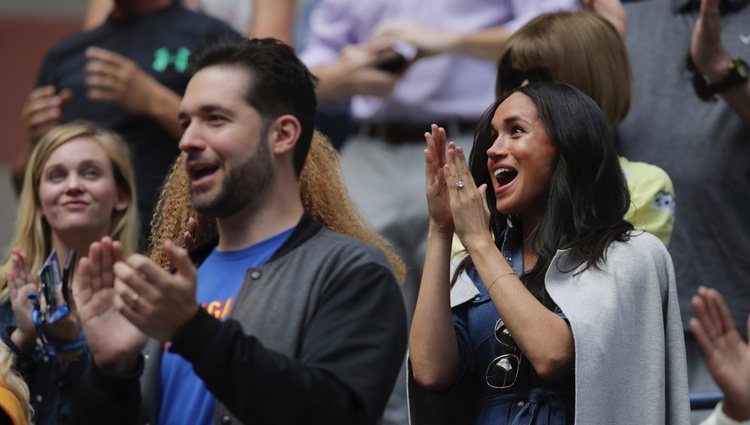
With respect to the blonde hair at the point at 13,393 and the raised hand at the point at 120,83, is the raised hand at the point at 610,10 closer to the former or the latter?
the raised hand at the point at 120,83

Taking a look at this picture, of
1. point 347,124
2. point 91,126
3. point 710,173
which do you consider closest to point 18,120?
point 347,124

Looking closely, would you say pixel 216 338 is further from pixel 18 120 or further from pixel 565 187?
pixel 18 120

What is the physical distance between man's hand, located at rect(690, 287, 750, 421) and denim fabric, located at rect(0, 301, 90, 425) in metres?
2.22

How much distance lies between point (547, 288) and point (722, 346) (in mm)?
683

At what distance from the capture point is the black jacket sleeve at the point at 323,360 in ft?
12.5

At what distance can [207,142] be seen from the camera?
4.28m

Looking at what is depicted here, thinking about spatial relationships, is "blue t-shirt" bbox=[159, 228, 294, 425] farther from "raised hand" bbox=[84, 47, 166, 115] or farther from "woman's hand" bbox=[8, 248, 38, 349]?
"raised hand" bbox=[84, 47, 166, 115]

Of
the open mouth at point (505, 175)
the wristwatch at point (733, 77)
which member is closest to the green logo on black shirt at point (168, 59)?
the wristwatch at point (733, 77)

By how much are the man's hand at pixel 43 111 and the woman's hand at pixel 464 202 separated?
9.16ft

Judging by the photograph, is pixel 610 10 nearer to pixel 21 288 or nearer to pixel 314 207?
pixel 314 207

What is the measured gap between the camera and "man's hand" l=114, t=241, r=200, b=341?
3.71m

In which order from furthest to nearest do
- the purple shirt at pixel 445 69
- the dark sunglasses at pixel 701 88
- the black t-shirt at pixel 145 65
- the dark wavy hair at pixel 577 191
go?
the black t-shirt at pixel 145 65 < the purple shirt at pixel 445 69 < the dark sunglasses at pixel 701 88 < the dark wavy hair at pixel 577 191

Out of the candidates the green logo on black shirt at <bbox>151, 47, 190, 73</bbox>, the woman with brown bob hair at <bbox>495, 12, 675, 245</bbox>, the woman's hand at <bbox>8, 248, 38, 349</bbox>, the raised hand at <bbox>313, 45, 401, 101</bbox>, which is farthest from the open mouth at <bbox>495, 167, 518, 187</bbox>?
the green logo on black shirt at <bbox>151, 47, 190, 73</bbox>

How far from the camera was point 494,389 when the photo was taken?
4.51 m
